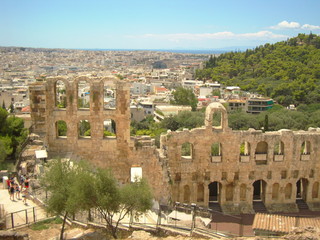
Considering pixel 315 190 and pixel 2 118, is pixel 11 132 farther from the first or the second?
pixel 315 190

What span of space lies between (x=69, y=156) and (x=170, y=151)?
6845 millimetres

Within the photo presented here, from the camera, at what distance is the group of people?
1738 cm

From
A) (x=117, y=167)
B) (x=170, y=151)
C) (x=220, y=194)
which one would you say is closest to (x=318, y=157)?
(x=220, y=194)

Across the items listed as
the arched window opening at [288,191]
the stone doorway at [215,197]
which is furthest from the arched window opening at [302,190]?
the stone doorway at [215,197]

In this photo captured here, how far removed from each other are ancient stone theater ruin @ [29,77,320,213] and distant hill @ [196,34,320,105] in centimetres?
6031

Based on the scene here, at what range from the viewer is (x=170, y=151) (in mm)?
24375

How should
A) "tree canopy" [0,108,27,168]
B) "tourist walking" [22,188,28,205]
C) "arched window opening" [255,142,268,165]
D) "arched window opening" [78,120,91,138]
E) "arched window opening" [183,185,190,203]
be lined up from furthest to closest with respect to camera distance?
"arched window opening" [78,120,91,138] → "tree canopy" [0,108,27,168] → "arched window opening" [255,142,268,165] → "arched window opening" [183,185,190,203] → "tourist walking" [22,188,28,205]

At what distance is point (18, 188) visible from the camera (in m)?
18.0

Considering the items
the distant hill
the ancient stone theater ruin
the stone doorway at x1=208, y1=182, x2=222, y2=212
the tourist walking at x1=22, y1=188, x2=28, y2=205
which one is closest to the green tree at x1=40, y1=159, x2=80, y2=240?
the tourist walking at x1=22, y1=188, x2=28, y2=205

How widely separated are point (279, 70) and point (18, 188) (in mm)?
95872

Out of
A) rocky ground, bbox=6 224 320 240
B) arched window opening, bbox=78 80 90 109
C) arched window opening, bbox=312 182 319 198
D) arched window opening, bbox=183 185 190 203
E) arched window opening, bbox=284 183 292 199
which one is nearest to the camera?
rocky ground, bbox=6 224 320 240

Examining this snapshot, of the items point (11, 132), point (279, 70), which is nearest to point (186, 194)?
point (11, 132)

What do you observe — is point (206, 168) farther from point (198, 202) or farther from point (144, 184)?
point (144, 184)

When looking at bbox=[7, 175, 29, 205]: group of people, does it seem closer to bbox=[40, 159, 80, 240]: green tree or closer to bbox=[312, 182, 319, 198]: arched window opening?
bbox=[40, 159, 80, 240]: green tree
